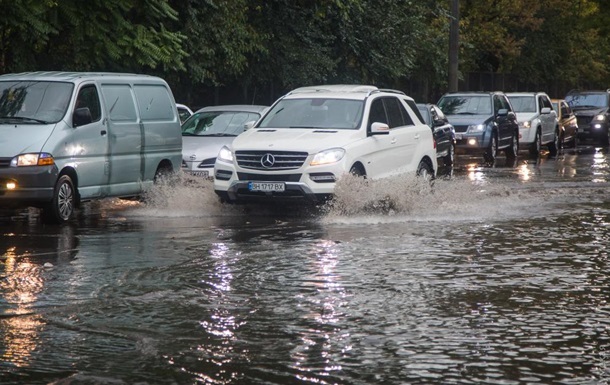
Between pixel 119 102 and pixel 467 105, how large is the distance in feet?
53.9

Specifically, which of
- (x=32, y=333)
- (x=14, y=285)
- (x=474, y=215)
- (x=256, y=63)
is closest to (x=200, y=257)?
(x=14, y=285)

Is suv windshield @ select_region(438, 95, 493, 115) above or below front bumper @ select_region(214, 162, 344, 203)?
above

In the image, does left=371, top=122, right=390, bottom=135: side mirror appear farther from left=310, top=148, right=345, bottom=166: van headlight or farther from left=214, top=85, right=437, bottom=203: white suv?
left=310, top=148, right=345, bottom=166: van headlight

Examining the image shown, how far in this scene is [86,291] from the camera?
1024cm

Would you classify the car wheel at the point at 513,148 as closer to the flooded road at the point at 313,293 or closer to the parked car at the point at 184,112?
the parked car at the point at 184,112

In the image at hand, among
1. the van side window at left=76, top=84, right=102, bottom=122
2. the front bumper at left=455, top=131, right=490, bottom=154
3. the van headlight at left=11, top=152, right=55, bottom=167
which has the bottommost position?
the front bumper at left=455, top=131, right=490, bottom=154

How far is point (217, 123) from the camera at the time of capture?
21781 millimetres

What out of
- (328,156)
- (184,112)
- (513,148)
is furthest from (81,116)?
(513,148)

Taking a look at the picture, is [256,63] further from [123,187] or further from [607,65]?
[607,65]

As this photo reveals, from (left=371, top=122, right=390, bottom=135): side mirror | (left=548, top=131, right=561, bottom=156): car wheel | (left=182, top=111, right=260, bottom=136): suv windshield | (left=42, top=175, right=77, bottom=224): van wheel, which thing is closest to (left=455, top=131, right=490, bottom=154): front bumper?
(left=548, top=131, right=561, bottom=156): car wheel

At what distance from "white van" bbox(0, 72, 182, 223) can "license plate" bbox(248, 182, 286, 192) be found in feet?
6.47

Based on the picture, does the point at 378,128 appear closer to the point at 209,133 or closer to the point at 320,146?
the point at 320,146

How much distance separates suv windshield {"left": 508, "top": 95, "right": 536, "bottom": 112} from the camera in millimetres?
→ 36719

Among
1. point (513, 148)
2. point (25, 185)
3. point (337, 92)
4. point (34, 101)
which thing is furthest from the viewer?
point (513, 148)
